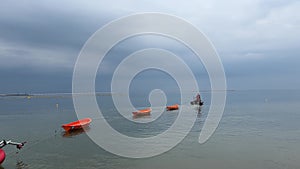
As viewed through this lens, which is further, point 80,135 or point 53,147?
point 80,135

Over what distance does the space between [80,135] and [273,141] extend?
2538 centimetres

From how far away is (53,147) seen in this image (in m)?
27.5

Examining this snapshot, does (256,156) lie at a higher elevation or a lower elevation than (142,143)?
lower

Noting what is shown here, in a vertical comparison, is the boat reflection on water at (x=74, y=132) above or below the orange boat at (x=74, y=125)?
below

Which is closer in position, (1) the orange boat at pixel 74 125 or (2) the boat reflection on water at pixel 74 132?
(2) the boat reflection on water at pixel 74 132

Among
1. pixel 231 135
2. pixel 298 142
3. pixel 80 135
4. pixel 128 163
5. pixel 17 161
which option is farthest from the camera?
pixel 80 135

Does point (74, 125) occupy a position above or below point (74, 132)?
above

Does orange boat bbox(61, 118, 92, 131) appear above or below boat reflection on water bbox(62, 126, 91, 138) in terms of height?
above

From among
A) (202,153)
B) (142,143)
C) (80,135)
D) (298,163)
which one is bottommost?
(298,163)

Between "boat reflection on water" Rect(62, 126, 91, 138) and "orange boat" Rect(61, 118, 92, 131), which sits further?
"orange boat" Rect(61, 118, 92, 131)

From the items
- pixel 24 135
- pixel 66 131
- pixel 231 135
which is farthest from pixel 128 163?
pixel 24 135

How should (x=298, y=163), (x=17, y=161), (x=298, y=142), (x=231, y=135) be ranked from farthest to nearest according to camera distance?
1. (x=231, y=135)
2. (x=298, y=142)
3. (x=17, y=161)
4. (x=298, y=163)

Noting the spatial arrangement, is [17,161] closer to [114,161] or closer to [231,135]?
[114,161]

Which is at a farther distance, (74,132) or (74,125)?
(74,125)
